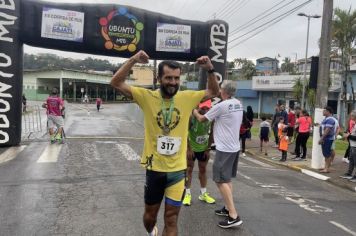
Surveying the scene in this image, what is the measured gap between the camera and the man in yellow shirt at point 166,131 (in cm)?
415

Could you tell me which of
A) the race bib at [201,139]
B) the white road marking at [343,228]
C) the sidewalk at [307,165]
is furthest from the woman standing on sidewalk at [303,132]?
the race bib at [201,139]

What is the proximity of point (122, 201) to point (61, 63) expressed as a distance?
118965 mm

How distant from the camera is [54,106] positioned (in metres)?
14.6

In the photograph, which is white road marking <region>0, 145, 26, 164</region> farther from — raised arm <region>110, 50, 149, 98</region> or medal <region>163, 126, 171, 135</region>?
medal <region>163, 126, 171, 135</region>

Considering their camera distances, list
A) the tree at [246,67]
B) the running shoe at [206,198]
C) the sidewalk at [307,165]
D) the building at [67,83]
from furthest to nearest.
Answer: the tree at [246,67], the building at [67,83], the sidewalk at [307,165], the running shoe at [206,198]

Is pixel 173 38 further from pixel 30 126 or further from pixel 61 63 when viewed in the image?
pixel 61 63

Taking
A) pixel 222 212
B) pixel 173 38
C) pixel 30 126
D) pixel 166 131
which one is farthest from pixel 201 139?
pixel 30 126

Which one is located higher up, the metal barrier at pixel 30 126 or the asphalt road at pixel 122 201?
the asphalt road at pixel 122 201

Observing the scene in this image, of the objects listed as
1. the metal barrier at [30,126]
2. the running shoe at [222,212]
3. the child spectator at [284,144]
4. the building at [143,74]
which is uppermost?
the building at [143,74]

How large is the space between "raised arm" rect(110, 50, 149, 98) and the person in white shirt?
1786 mm

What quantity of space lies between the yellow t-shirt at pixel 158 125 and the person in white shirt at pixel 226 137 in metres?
1.57

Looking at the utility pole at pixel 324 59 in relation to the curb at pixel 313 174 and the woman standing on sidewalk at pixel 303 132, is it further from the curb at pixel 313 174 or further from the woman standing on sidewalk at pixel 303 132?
the woman standing on sidewalk at pixel 303 132

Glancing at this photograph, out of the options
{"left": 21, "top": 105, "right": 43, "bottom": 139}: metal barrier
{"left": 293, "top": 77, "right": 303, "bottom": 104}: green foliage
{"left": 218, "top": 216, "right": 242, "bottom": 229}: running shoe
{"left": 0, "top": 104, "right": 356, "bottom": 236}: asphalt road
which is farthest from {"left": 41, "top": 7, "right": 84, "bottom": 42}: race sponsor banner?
{"left": 293, "top": 77, "right": 303, "bottom": 104}: green foliage

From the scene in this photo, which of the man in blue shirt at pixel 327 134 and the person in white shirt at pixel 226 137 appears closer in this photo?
the person in white shirt at pixel 226 137
